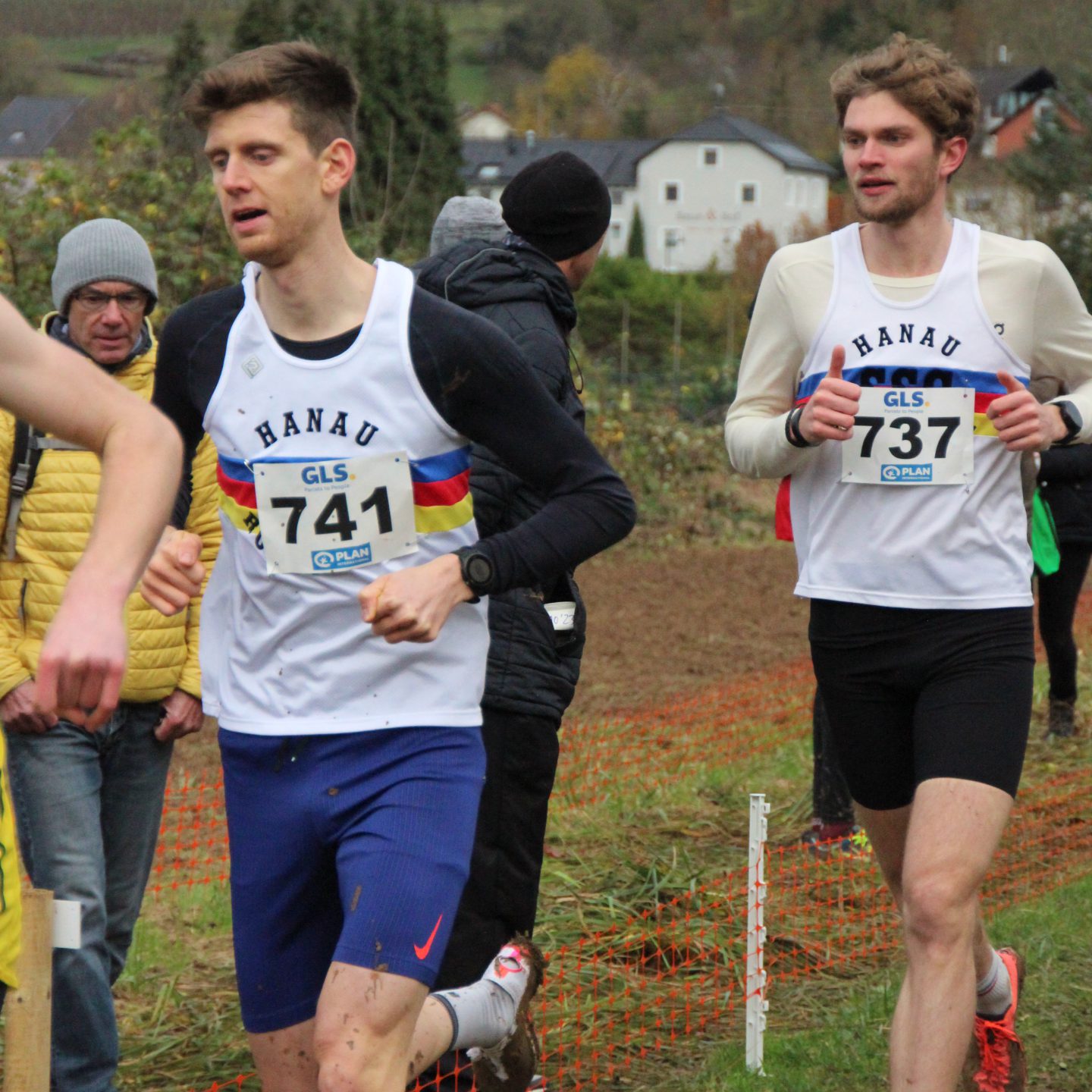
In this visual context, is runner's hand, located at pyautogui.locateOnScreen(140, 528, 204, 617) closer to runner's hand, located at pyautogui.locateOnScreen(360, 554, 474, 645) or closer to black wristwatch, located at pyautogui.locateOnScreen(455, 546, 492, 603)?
Result: runner's hand, located at pyautogui.locateOnScreen(360, 554, 474, 645)

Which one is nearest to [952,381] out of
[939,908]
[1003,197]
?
[939,908]

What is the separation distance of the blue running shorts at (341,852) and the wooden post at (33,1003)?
376mm

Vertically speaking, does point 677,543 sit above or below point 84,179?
below

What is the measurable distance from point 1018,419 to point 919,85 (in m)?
0.84

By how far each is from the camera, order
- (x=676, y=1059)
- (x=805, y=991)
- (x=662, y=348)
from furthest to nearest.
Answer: (x=662, y=348) → (x=805, y=991) → (x=676, y=1059)

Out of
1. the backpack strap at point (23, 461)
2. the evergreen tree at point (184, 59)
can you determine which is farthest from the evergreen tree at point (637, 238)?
the backpack strap at point (23, 461)

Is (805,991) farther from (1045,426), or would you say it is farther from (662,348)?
(662,348)

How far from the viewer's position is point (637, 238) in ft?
294

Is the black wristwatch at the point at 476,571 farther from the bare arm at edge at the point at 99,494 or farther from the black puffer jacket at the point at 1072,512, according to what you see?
the black puffer jacket at the point at 1072,512

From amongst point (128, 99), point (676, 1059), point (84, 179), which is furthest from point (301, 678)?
point (128, 99)

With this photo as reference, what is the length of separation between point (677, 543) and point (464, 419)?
16078mm

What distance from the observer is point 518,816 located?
163 inches

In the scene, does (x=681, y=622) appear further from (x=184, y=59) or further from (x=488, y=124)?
(x=488, y=124)

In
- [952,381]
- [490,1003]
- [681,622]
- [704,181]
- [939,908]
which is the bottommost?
[681,622]
